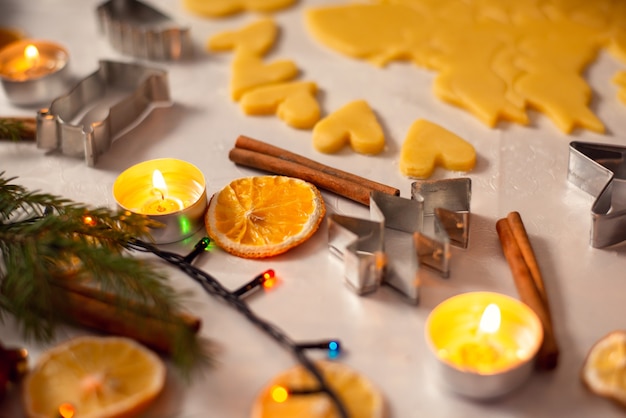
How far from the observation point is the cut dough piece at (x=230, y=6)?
6.37 feet

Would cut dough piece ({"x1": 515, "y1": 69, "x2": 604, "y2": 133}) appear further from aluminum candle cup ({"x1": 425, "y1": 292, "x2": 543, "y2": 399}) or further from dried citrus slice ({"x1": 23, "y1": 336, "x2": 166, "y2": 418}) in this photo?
dried citrus slice ({"x1": 23, "y1": 336, "x2": 166, "y2": 418})

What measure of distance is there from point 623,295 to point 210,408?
650mm

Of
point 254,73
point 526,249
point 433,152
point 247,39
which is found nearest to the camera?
point 526,249

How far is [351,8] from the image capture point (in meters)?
1.90

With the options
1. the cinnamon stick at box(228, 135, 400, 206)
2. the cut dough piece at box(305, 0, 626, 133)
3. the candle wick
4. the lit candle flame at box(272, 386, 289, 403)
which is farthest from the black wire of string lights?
the cut dough piece at box(305, 0, 626, 133)

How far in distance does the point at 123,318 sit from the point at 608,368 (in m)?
0.67

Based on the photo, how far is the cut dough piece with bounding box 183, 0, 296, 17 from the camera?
194 centimetres

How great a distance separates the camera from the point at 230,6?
6.39ft

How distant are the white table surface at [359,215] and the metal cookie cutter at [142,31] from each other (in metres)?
0.03

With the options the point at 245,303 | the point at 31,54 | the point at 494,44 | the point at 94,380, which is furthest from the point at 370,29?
the point at 94,380

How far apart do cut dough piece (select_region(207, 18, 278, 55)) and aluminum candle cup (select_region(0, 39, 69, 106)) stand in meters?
0.33

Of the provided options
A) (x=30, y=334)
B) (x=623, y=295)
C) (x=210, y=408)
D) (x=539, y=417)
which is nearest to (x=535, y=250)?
(x=623, y=295)

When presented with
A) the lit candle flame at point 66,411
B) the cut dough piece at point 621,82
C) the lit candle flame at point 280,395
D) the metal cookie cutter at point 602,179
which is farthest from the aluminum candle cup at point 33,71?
the cut dough piece at point 621,82

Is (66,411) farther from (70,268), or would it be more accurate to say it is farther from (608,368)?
(608,368)
